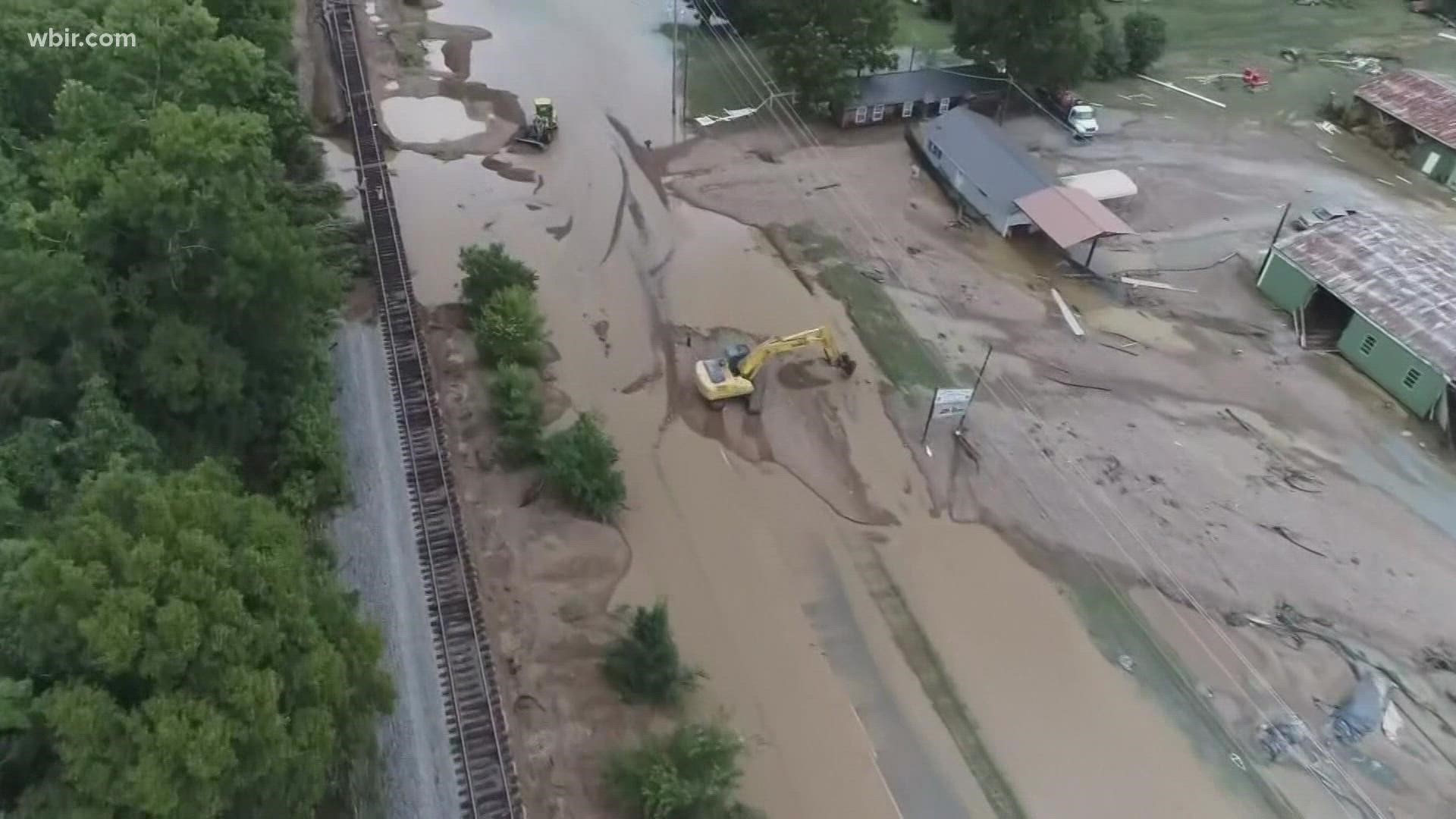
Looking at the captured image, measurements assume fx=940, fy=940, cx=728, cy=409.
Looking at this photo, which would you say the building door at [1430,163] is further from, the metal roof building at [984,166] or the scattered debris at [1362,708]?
the scattered debris at [1362,708]

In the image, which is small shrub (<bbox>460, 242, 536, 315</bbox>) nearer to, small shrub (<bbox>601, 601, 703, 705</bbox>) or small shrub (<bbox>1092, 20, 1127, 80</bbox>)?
small shrub (<bbox>601, 601, 703, 705</bbox>)

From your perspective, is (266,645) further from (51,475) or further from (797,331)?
(797,331)

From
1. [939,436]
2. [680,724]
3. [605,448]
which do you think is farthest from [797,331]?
[680,724]

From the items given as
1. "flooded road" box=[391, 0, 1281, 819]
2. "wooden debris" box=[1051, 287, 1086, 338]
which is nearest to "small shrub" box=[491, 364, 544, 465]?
"flooded road" box=[391, 0, 1281, 819]

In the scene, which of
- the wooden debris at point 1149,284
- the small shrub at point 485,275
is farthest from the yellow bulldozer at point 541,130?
A: the wooden debris at point 1149,284

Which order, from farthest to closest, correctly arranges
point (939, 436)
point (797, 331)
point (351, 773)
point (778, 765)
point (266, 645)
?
point (797, 331)
point (939, 436)
point (778, 765)
point (351, 773)
point (266, 645)

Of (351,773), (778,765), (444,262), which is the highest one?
(444,262)
